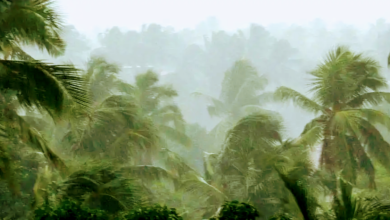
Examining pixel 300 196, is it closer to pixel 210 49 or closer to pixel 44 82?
pixel 44 82

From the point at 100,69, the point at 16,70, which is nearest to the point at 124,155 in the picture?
the point at 100,69

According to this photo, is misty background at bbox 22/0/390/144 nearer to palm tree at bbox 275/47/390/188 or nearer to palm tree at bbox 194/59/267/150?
palm tree at bbox 194/59/267/150

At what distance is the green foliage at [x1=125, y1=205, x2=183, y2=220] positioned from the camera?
2969mm

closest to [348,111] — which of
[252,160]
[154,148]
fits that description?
[252,160]

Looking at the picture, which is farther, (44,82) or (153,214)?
(44,82)

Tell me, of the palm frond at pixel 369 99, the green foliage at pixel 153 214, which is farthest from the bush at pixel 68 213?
the palm frond at pixel 369 99

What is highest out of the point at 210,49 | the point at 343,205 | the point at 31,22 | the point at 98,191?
the point at 210,49

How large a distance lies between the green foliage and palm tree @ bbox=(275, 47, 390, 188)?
4.46 m

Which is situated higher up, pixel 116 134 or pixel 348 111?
pixel 348 111

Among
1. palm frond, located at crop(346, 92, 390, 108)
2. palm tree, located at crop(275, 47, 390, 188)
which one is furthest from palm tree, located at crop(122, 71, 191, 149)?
palm frond, located at crop(346, 92, 390, 108)

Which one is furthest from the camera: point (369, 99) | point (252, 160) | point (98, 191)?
point (252, 160)

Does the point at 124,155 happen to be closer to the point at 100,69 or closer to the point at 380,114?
the point at 100,69

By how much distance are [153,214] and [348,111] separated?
16.1ft

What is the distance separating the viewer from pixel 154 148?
332 inches
